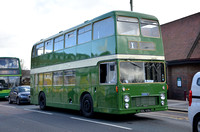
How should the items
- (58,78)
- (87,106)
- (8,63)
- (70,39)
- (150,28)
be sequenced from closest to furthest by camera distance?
(150,28) < (87,106) < (70,39) < (58,78) < (8,63)

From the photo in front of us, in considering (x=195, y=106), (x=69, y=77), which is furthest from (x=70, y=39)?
(x=195, y=106)

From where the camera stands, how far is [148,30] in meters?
11.3

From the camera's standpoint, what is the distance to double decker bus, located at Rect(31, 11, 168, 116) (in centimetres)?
1034

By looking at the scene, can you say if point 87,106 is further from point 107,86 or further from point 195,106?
point 195,106

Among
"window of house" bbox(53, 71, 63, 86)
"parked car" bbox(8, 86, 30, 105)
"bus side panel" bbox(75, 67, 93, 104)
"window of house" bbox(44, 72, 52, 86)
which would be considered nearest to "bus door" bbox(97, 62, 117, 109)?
"bus side panel" bbox(75, 67, 93, 104)

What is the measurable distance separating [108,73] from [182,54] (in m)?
15.2

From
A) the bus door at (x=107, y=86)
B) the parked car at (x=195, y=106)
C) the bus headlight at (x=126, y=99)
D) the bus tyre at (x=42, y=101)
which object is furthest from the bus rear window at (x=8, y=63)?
the parked car at (x=195, y=106)

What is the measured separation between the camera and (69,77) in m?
13.8

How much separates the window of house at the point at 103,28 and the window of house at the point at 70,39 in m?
1.97

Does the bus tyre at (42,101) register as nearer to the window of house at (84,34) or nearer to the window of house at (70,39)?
the window of house at (70,39)

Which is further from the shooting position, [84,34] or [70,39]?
[70,39]

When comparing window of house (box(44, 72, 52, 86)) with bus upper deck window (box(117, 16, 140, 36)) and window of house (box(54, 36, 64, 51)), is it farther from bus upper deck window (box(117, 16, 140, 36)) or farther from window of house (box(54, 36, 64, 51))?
bus upper deck window (box(117, 16, 140, 36))

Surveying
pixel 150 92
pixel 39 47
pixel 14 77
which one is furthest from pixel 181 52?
pixel 14 77

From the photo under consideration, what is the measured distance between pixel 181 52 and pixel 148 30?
14.1 m
